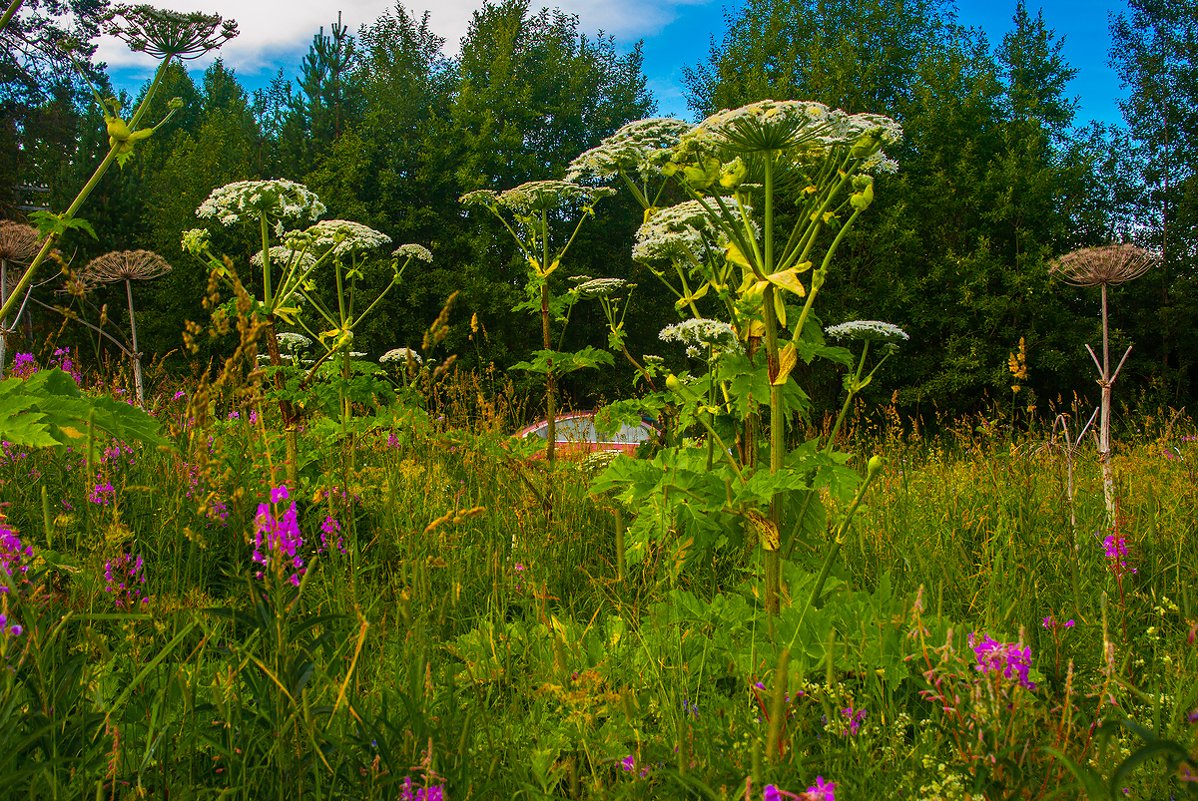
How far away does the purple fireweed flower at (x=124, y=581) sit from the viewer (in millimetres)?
2148

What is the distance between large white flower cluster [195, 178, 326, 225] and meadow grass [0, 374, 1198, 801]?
1581mm

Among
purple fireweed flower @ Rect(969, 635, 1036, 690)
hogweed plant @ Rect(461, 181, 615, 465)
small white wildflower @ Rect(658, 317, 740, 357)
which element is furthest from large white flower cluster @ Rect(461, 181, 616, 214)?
purple fireweed flower @ Rect(969, 635, 1036, 690)

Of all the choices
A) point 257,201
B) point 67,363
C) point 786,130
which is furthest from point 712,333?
point 67,363

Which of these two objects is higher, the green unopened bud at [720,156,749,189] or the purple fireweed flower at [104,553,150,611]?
the green unopened bud at [720,156,749,189]

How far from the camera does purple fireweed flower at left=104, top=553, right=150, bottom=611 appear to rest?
2148 millimetres

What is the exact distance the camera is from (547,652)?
7.80 feet

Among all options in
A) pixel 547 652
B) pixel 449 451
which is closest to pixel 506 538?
pixel 449 451

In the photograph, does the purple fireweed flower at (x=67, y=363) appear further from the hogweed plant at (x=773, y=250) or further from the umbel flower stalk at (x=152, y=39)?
the hogweed plant at (x=773, y=250)

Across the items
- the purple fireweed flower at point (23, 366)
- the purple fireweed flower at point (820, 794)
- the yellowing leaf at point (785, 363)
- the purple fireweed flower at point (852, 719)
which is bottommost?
the purple fireweed flower at point (852, 719)

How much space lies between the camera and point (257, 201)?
15.4 ft

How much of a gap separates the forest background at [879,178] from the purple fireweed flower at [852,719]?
14.7 meters

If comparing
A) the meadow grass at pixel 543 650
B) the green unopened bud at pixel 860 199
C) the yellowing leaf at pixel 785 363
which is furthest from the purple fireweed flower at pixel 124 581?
the green unopened bud at pixel 860 199

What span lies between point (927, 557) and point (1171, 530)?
145cm

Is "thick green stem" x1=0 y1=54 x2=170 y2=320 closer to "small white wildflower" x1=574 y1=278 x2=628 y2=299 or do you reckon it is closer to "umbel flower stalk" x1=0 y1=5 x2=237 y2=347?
"umbel flower stalk" x1=0 y1=5 x2=237 y2=347
